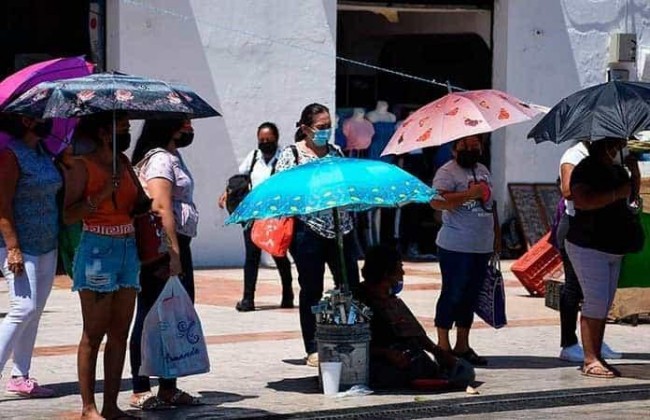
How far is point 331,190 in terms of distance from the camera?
Result: 848cm

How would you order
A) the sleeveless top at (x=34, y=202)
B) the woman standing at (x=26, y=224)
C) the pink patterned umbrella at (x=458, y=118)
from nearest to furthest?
the woman standing at (x=26, y=224), the sleeveless top at (x=34, y=202), the pink patterned umbrella at (x=458, y=118)

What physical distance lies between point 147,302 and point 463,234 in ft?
8.80

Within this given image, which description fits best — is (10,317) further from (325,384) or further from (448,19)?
(448,19)

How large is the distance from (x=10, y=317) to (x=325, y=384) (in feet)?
6.46

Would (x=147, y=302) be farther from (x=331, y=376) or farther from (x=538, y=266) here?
(x=538, y=266)

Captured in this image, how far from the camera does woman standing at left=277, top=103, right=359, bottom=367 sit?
9.73 m

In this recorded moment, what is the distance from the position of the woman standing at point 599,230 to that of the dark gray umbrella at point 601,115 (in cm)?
36

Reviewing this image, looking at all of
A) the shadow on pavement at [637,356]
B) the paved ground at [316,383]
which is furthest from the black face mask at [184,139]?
the shadow on pavement at [637,356]

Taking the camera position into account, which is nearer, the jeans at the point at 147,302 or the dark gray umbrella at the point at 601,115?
the jeans at the point at 147,302

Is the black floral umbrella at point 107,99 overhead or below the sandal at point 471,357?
overhead

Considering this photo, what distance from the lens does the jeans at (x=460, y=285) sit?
10226mm

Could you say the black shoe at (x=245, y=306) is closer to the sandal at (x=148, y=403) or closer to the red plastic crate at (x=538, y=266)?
→ the red plastic crate at (x=538, y=266)

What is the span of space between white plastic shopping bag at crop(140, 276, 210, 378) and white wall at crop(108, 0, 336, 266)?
8851mm

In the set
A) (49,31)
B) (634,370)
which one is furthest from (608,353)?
(49,31)
